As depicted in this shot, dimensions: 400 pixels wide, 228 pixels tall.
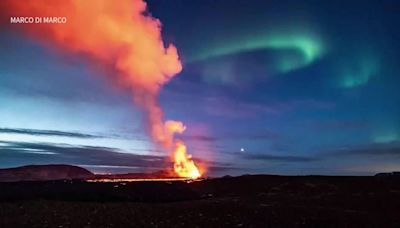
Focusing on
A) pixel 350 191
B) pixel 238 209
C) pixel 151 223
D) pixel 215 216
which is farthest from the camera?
pixel 350 191

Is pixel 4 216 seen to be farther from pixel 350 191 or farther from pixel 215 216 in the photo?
pixel 350 191

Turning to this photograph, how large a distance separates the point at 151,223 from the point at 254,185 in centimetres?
4720

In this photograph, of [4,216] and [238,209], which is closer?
[4,216]

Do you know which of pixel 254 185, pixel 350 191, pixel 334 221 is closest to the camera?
pixel 334 221

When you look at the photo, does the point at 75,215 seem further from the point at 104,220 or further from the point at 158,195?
the point at 158,195

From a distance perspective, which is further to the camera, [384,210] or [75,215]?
[384,210]

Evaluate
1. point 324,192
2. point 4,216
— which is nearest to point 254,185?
point 324,192

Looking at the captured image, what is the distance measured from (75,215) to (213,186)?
45.4 metres

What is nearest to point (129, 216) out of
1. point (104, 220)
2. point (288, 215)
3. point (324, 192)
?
point (104, 220)

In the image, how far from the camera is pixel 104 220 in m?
34.2

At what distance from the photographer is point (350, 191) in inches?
2630

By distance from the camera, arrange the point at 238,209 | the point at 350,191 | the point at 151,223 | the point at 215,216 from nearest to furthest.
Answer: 1. the point at 151,223
2. the point at 215,216
3. the point at 238,209
4. the point at 350,191

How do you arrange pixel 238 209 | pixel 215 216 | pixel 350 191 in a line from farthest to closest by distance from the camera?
1. pixel 350 191
2. pixel 238 209
3. pixel 215 216

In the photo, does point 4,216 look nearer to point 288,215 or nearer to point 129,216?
point 129,216
